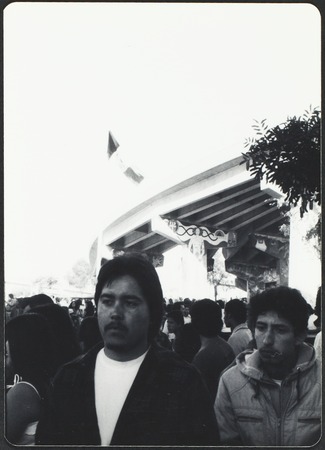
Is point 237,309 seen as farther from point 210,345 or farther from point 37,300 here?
point 37,300

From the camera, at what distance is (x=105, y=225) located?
2.25m

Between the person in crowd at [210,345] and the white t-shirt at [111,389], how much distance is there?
37 centimetres

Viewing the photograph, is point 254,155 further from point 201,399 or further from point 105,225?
point 201,399

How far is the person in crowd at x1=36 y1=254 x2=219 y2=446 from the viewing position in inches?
73.2

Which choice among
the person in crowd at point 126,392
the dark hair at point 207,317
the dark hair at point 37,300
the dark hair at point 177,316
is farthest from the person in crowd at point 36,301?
the dark hair at point 207,317

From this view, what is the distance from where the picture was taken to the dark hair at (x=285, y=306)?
198cm

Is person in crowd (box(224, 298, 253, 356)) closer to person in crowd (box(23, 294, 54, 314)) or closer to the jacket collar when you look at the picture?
the jacket collar

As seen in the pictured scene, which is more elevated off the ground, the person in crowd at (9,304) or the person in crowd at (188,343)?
the person in crowd at (9,304)

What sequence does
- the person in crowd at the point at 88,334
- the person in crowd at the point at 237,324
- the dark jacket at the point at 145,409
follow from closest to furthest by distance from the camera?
the dark jacket at the point at 145,409 → the person in crowd at the point at 88,334 → the person in crowd at the point at 237,324

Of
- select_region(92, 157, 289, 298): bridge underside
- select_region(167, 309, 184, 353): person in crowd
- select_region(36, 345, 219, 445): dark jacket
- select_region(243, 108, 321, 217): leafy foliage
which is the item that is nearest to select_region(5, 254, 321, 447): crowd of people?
select_region(36, 345, 219, 445): dark jacket

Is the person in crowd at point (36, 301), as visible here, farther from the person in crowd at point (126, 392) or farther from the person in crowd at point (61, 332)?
Result: the person in crowd at point (126, 392)

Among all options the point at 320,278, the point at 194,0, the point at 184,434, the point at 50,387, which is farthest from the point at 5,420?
the point at 194,0

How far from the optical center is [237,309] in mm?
2205

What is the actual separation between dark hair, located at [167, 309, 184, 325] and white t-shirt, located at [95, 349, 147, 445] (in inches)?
9.4
